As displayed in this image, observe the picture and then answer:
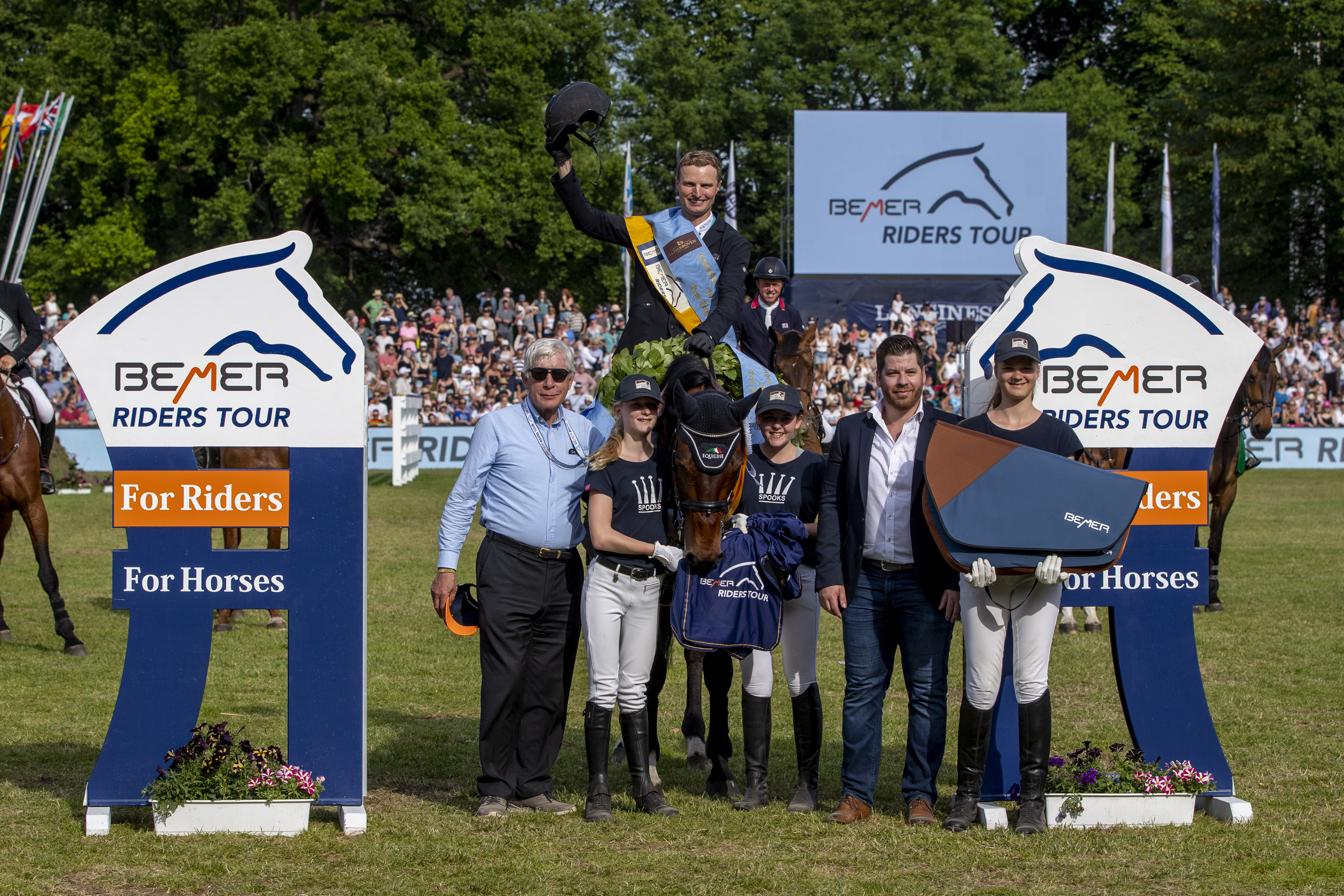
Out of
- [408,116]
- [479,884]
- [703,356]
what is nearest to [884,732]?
[703,356]

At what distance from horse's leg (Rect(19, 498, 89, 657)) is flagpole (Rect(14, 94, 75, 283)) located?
→ 19215mm

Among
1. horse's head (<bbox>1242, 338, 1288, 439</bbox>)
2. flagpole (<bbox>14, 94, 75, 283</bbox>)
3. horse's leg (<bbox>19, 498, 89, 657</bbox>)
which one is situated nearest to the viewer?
horse's leg (<bbox>19, 498, 89, 657</bbox>)

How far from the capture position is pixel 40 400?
1114cm

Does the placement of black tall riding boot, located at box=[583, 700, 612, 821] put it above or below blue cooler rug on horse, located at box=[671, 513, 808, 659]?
below

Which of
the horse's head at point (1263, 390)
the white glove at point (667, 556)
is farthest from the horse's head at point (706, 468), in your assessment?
the horse's head at point (1263, 390)

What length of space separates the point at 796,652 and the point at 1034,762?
1109 mm

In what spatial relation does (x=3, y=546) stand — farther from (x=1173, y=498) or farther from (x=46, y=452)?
(x=1173, y=498)

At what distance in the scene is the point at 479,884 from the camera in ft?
Answer: 16.2

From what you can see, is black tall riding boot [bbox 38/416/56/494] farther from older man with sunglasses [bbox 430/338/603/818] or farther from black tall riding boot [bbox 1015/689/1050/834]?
black tall riding boot [bbox 1015/689/1050/834]

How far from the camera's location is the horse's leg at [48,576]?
948 centimetres

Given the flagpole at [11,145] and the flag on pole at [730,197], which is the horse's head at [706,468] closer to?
the flagpole at [11,145]

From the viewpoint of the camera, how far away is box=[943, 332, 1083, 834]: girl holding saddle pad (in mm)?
5504

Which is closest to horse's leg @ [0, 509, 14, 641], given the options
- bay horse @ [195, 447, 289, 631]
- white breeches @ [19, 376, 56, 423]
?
white breeches @ [19, 376, 56, 423]

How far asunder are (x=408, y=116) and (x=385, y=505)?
62.2ft
